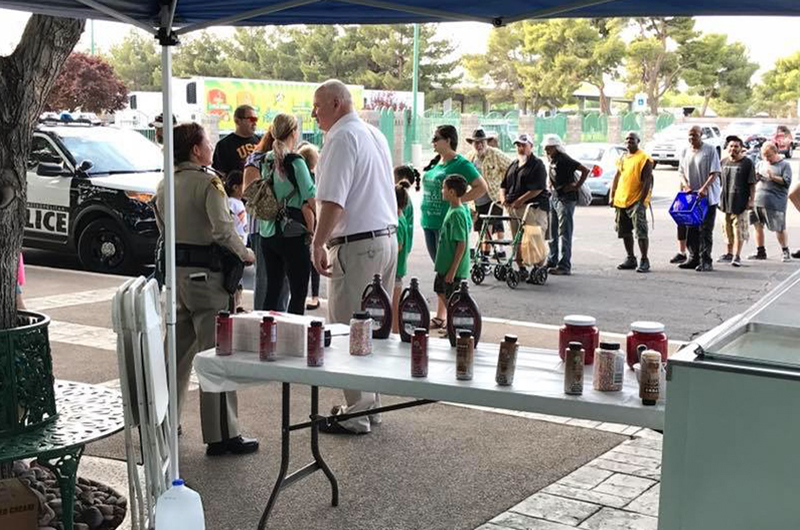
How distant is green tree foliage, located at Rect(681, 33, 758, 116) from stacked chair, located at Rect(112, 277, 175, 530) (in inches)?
2316

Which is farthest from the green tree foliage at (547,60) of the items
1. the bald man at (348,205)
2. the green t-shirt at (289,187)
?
the bald man at (348,205)

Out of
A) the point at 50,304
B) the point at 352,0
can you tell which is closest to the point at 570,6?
the point at 352,0

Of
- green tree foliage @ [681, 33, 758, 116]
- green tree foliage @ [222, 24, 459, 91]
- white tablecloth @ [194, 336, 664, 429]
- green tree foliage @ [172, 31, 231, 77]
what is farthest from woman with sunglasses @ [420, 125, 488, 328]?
green tree foliage @ [172, 31, 231, 77]

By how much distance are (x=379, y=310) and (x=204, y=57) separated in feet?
231

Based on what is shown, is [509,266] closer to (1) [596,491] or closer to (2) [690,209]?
(2) [690,209]

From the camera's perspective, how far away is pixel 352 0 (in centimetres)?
466

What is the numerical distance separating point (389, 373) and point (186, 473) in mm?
1679

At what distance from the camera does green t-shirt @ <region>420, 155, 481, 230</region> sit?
8.38 m

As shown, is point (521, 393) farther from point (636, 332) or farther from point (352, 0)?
point (352, 0)

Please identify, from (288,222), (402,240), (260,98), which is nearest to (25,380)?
(288,222)

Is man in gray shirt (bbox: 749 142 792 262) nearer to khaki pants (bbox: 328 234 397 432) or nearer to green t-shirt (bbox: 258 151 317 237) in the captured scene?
green t-shirt (bbox: 258 151 317 237)

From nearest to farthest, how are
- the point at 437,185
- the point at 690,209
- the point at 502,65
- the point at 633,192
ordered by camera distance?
the point at 437,185 → the point at 633,192 → the point at 690,209 → the point at 502,65

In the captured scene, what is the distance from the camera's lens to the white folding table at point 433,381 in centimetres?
350

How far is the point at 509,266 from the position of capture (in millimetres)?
11156
